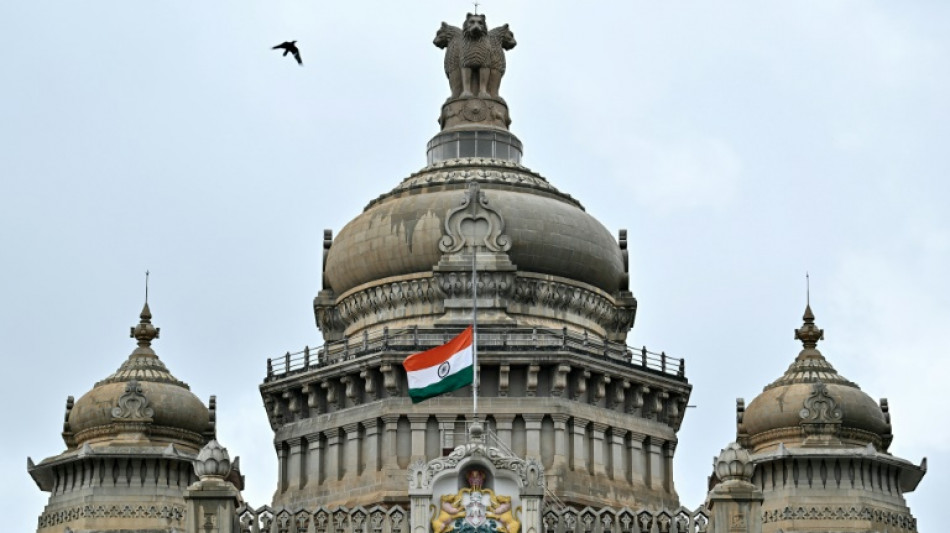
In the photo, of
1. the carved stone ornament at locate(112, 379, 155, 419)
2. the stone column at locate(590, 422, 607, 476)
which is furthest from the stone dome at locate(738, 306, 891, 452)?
the carved stone ornament at locate(112, 379, 155, 419)

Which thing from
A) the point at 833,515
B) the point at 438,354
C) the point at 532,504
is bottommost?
the point at 532,504

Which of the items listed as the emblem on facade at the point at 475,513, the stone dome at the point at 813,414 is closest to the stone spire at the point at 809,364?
the stone dome at the point at 813,414

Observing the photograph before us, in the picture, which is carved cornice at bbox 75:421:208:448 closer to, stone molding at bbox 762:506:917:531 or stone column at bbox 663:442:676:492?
stone column at bbox 663:442:676:492

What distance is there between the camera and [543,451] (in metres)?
125

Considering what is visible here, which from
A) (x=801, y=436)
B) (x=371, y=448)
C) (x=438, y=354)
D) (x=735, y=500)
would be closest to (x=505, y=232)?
(x=371, y=448)

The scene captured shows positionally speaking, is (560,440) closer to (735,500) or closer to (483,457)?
(483,457)

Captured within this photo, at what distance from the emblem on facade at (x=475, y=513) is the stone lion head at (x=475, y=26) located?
28116 millimetres

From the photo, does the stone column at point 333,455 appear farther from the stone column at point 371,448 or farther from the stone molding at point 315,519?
the stone molding at point 315,519

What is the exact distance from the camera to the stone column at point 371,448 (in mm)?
124938

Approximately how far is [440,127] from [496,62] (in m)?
3.54

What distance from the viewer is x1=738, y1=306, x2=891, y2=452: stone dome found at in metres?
128

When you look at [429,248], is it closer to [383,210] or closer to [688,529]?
[383,210]

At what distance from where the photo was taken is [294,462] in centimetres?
12862

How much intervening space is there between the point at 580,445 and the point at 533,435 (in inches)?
75.4
